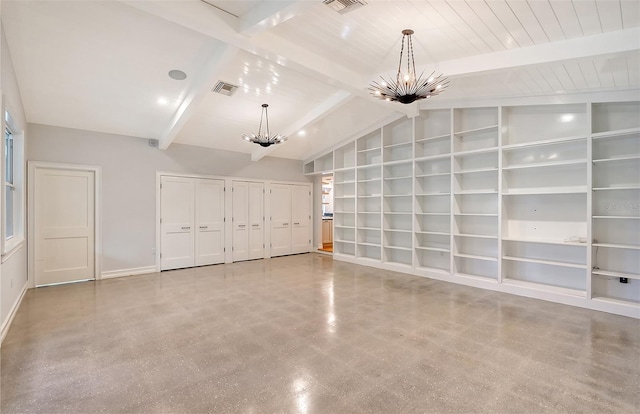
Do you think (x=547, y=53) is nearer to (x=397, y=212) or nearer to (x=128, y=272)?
(x=397, y=212)

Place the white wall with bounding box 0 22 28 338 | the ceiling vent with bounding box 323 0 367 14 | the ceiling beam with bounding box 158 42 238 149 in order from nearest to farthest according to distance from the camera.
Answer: the ceiling vent with bounding box 323 0 367 14
the white wall with bounding box 0 22 28 338
the ceiling beam with bounding box 158 42 238 149

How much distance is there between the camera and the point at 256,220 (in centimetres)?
797

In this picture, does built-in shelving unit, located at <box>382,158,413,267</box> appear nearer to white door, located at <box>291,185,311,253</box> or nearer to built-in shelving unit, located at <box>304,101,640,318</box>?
built-in shelving unit, located at <box>304,101,640,318</box>

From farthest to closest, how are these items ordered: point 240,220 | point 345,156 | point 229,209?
point 345,156 < point 240,220 < point 229,209

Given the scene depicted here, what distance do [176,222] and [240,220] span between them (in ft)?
4.92

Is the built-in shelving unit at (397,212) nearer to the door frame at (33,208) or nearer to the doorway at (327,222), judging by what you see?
the doorway at (327,222)

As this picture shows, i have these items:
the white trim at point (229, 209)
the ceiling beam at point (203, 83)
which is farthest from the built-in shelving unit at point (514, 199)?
the ceiling beam at point (203, 83)

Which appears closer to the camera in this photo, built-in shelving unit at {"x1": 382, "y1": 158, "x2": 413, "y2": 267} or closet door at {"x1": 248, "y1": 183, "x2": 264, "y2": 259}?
built-in shelving unit at {"x1": 382, "y1": 158, "x2": 413, "y2": 267}

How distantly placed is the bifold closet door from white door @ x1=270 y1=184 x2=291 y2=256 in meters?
0.35

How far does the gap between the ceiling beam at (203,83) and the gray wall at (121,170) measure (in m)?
0.96

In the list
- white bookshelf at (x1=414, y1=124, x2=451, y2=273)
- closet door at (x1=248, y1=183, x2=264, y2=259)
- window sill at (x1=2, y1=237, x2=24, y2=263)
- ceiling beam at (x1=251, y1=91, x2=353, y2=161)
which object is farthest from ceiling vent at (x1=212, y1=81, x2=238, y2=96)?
white bookshelf at (x1=414, y1=124, x2=451, y2=273)

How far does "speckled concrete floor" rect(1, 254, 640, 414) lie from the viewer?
2188mm

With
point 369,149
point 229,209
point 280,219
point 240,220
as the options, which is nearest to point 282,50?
point 369,149

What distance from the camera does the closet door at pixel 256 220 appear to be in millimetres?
7871
